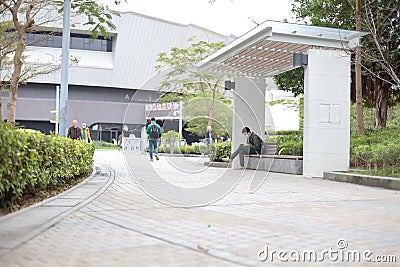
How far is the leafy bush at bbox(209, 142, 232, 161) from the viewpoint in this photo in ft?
64.1

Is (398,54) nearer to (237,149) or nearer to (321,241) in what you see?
(237,149)

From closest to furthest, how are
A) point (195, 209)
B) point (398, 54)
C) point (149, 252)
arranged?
point (149, 252)
point (195, 209)
point (398, 54)

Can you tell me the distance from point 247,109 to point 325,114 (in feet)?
14.5

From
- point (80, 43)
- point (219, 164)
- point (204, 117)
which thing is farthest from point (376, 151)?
point (80, 43)

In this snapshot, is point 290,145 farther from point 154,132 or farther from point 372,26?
point 372,26

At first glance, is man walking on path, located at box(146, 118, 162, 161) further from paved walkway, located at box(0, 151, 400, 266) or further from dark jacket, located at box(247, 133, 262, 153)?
paved walkway, located at box(0, 151, 400, 266)

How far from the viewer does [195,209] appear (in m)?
7.00

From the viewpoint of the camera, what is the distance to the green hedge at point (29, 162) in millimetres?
5777

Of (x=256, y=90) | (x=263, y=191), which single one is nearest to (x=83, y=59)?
(x=256, y=90)

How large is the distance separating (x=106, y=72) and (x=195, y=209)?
146 feet

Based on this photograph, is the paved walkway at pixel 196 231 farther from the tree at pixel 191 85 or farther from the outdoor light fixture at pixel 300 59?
the outdoor light fixture at pixel 300 59

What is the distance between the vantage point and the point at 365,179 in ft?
37.4

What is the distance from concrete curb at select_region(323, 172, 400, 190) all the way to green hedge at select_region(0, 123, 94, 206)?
654 cm

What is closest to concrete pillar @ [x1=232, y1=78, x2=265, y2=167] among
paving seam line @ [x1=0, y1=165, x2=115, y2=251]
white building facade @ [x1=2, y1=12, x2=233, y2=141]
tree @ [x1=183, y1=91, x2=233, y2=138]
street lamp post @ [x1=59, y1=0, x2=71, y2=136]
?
tree @ [x1=183, y1=91, x2=233, y2=138]
